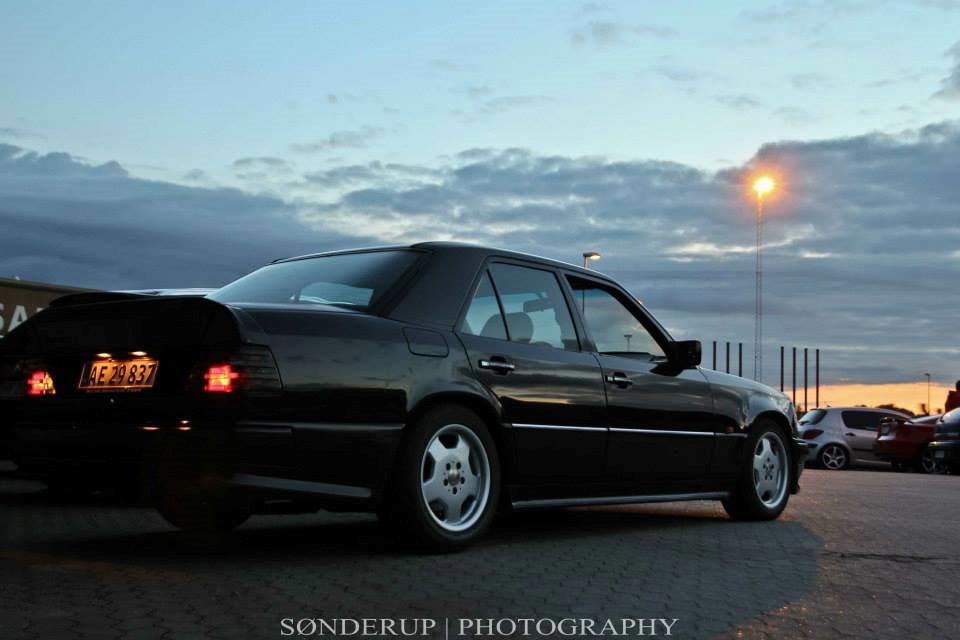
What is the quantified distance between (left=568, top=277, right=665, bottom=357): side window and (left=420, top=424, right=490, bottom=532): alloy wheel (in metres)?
1.40

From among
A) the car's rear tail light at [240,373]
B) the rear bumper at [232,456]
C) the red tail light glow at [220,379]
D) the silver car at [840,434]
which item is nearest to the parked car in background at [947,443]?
the silver car at [840,434]

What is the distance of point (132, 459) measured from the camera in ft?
18.2

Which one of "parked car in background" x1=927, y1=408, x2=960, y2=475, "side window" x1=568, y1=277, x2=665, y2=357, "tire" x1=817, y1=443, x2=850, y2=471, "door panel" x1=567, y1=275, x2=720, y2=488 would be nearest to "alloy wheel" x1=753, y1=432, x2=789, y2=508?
"door panel" x1=567, y1=275, x2=720, y2=488

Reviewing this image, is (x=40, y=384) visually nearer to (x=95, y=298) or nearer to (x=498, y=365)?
(x=95, y=298)

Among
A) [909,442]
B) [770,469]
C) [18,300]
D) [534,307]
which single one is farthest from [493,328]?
[909,442]

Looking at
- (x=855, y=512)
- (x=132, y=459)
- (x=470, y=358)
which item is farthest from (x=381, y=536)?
(x=855, y=512)

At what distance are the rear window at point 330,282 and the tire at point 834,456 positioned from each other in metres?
22.0

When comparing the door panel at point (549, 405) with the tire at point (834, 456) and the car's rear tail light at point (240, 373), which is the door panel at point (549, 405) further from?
the tire at point (834, 456)

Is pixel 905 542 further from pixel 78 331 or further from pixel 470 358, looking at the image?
pixel 78 331

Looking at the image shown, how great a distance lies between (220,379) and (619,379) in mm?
2852

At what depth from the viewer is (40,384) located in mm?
6062

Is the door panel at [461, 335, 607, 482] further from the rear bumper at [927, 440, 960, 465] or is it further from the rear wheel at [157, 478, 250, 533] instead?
the rear bumper at [927, 440, 960, 465]

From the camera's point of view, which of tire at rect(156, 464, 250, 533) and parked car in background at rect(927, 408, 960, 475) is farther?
parked car in background at rect(927, 408, 960, 475)

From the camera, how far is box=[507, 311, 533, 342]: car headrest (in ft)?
22.8
